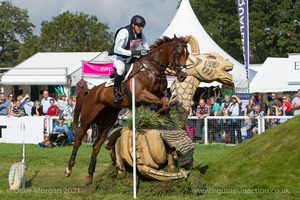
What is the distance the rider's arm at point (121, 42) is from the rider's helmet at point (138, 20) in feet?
0.78

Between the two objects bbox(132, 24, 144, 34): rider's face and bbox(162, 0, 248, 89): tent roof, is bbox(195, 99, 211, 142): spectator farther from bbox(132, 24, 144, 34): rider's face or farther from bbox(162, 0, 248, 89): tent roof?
bbox(132, 24, 144, 34): rider's face

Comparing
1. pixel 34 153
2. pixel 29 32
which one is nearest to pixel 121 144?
pixel 34 153

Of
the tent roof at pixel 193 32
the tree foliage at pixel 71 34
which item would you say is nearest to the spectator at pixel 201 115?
the tent roof at pixel 193 32

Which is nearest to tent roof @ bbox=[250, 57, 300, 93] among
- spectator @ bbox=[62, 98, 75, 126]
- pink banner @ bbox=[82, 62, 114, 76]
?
pink banner @ bbox=[82, 62, 114, 76]

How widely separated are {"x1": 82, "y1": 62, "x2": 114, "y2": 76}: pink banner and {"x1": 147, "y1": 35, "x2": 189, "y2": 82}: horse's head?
15.8 meters

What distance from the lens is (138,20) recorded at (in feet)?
34.8

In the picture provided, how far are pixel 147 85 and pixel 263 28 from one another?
5103 cm

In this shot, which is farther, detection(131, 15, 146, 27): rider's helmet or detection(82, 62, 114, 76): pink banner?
detection(82, 62, 114, 76): pink banner

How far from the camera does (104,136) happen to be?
1189 centimetres

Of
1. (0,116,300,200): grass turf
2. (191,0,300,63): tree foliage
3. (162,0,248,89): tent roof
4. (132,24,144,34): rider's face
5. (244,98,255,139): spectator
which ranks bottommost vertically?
(0,116,300,200): grass turf

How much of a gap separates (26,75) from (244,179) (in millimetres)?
23451

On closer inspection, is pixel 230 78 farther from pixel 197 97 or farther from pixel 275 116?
pixel 197 97

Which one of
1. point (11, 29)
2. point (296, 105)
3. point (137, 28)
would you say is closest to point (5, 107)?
point (296, 105)

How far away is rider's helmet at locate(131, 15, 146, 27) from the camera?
34.8ft
